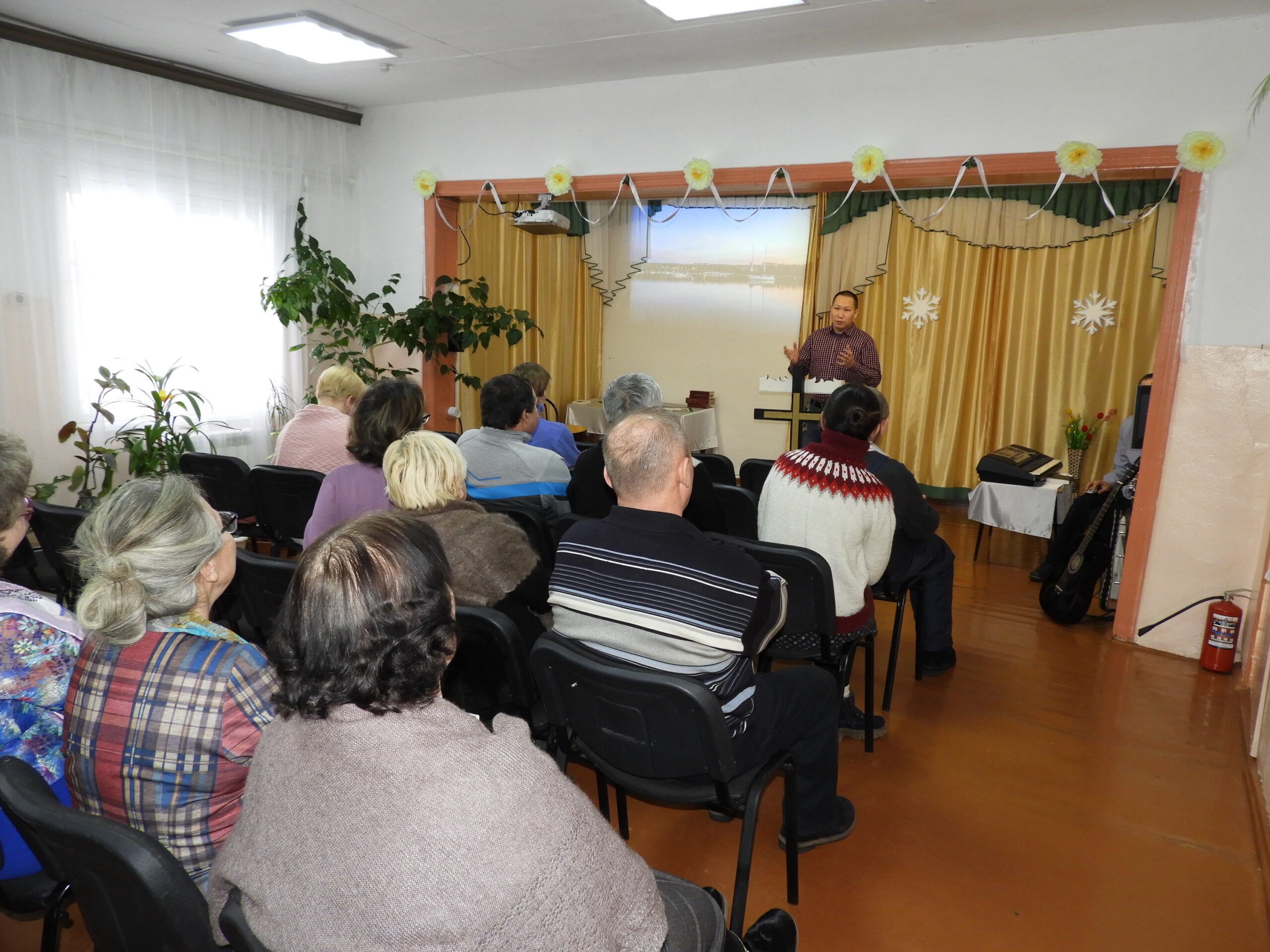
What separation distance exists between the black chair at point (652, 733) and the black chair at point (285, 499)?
1751 millimetres

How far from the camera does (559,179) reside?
5.06 meters

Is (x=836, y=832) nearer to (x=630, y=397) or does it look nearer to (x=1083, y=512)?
(x=630, y=397)

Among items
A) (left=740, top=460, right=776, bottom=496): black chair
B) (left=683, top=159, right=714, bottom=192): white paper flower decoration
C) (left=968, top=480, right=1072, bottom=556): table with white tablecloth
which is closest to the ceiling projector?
(left=683, top=159, right=714, bottom=192): white paper flower decoration

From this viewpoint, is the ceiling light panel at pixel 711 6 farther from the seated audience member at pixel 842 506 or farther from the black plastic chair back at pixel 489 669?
the black plastic chair back at pixel 489 669

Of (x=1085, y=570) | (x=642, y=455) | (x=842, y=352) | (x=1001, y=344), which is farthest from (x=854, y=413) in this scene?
(x=1001, y=344)

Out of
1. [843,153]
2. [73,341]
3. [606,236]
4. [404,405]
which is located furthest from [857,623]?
[606,236]

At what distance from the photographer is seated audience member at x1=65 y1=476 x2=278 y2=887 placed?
1.24 meters

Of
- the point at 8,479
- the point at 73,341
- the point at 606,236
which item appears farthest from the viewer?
the point at 606,236

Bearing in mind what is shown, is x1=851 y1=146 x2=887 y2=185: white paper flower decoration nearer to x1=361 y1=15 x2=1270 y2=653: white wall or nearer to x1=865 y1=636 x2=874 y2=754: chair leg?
x1=361 y1=15 x2=1270 y2=653: white wall

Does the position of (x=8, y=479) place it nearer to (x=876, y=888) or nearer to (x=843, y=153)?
(x=876, y=888)

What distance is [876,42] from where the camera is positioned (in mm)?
4074

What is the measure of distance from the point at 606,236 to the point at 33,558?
5.00 metres

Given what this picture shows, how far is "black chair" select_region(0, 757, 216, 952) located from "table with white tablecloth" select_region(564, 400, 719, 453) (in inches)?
225

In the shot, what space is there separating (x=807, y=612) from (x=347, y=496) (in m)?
1.42
